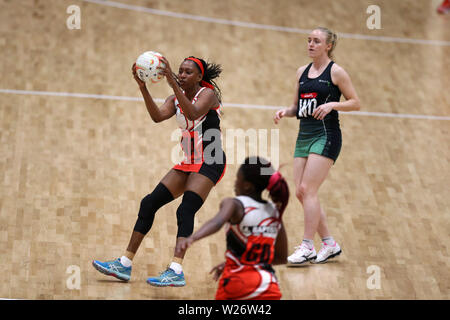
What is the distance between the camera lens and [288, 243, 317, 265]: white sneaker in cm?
588

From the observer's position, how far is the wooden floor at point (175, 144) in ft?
19.4

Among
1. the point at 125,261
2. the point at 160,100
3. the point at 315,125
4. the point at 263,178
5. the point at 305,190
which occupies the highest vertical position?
the point at 160,100

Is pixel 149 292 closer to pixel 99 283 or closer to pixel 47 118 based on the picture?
pixel 99 283

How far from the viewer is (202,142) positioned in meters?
5.46

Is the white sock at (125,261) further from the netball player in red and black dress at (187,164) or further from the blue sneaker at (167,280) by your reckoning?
the blue sneaker at (167,280)

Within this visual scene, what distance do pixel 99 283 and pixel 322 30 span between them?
110 inches

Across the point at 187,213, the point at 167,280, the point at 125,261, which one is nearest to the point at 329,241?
the point at 187,213

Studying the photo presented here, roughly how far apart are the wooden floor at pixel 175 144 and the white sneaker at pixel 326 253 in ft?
0.26

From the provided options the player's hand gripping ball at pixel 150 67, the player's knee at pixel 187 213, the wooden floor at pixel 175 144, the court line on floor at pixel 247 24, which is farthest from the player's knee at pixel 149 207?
the court line on floor at pixel 247 24

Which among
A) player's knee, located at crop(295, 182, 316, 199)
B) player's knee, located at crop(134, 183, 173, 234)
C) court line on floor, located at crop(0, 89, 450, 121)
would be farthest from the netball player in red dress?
court line on floor, located at crop(0, 89, 450, 121)

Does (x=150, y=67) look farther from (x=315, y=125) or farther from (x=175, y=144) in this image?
(x=175, y=144)

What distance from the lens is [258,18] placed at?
10586mm

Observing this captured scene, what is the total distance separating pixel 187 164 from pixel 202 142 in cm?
21
